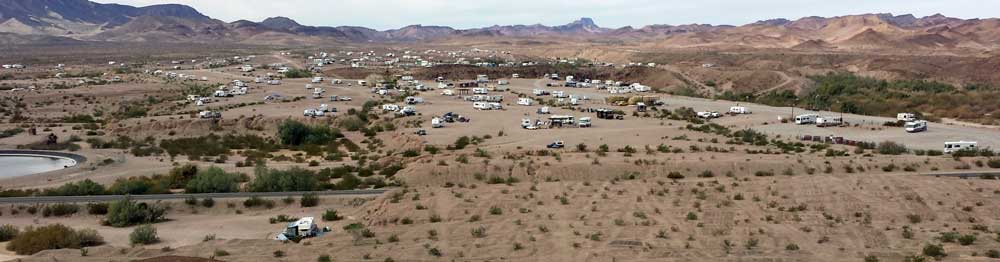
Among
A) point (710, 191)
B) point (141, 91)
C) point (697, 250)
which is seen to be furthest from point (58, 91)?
point (697, 250)

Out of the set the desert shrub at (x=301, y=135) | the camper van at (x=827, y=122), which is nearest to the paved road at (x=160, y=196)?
the desert shrub at (x=301, y=135)

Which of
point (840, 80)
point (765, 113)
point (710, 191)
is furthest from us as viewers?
point (840, 80)

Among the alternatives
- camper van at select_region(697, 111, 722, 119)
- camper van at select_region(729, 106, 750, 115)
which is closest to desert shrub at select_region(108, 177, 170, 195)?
camper van at select_region(697, 111, 722, 119)

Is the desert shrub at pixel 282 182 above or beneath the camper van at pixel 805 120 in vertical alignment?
beneath

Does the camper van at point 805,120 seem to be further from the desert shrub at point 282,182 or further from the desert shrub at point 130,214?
the desert shrub at point 130,214

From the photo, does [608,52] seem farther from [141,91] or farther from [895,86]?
[141,91]

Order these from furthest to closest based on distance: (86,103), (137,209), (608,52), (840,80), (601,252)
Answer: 1. (608,52)
2. (840,80)
3. (86,103)
4. (137,209)
5. (601,252)

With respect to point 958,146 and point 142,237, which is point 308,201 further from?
point 958,146
